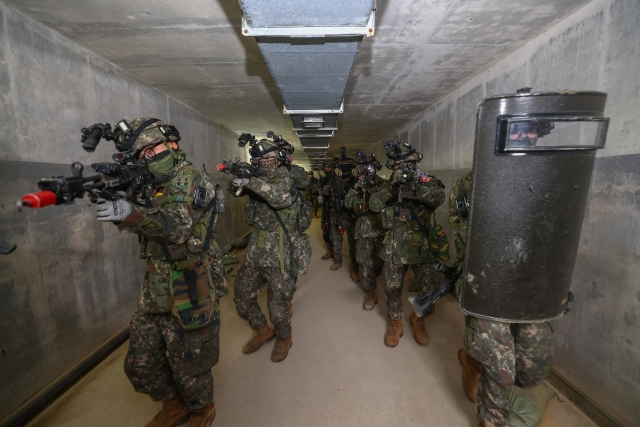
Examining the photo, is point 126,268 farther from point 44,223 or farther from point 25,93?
point 25,93

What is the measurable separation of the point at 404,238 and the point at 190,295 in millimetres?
2181

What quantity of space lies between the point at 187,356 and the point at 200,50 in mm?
2628

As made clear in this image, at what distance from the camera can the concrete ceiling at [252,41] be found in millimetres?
1725

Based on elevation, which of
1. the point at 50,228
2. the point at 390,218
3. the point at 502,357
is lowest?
the point at 502,357

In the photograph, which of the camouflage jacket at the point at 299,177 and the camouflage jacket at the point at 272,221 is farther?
the camouflage jacket at the point at 299,177

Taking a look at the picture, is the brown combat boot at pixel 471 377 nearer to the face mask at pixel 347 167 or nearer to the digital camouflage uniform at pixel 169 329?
the digital camouflage uniform at pixel 169 329

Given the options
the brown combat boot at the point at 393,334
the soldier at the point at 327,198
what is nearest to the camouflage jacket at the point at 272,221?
the brown combat boot at the point at 393,334

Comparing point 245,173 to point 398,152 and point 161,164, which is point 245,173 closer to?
point 161,164

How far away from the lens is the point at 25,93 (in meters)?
1.85

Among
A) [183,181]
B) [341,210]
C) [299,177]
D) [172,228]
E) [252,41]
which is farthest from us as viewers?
[341,210]

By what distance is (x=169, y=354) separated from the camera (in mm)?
1653

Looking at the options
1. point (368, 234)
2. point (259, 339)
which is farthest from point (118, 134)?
point (368, 234)

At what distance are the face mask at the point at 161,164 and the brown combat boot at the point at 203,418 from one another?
1781mm

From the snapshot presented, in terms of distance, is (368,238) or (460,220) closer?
(460,220)
